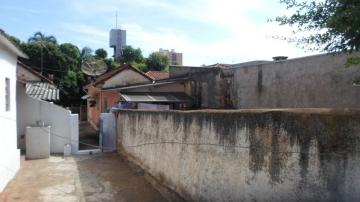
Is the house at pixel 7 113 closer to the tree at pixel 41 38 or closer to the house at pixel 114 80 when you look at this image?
the house at pixel 114 80

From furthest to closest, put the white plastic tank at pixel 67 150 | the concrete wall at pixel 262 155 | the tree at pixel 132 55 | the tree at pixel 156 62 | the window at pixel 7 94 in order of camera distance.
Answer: the tree at pixel 132 55 → the tree at pixel 156 62 → the white plastic tank at pixel 67 150 → the window at pixel 7 94 → the concrete wall at pixel 262 155

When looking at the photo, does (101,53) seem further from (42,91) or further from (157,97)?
(157,97)

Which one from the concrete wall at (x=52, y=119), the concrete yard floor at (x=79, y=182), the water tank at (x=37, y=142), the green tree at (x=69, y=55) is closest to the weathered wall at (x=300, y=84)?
the concrete yard floor at (x=79, y=182)

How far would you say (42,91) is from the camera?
18562mm

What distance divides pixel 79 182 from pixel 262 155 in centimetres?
727

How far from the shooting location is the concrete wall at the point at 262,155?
4191 millimetres

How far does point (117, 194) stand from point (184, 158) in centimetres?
256

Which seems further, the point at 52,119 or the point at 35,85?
the point at 35,85

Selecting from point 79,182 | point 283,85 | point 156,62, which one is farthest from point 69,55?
point 283,85

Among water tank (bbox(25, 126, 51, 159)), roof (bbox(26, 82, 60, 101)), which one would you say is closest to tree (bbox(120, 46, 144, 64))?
roof (bbox(26, 82, 60, 101))

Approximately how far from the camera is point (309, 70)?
11766mm

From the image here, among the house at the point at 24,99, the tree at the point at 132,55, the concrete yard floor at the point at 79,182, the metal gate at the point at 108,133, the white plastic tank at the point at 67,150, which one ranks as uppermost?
the tree at the point at 132,55

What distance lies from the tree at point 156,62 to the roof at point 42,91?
22.3 metres

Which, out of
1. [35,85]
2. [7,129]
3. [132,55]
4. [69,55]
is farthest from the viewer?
[132,55]
